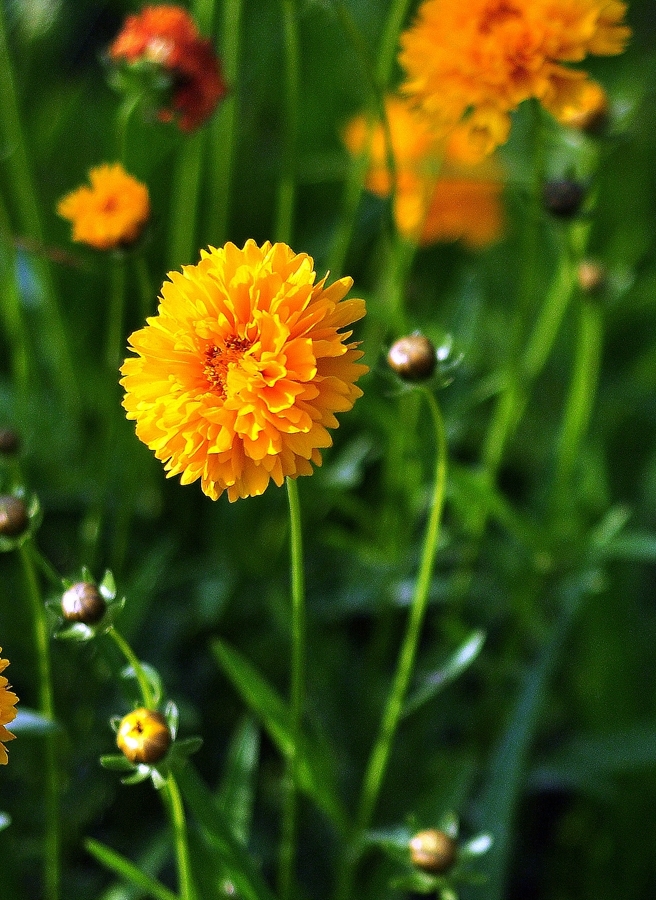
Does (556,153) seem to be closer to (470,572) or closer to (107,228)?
(470,572)

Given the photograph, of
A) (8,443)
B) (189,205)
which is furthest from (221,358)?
(189,205)

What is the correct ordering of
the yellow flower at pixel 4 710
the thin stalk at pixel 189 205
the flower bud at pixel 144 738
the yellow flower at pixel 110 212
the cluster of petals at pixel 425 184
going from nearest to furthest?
the yellow flower at pixel 4 710 → the flower bud at pixel 144 738 → the yellow flower at pixel 110 212 → the thin stalk at pixel 189 205 → the cluster of petals at pixel 425 184

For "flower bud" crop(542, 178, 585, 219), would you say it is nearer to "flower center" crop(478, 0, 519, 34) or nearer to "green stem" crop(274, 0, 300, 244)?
"flower center" crop(478, 0, 519, 34)

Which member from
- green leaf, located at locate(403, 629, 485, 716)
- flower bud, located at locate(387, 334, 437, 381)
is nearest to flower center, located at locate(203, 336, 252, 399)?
flower bud, located at locate(387, 334, 437, 381)

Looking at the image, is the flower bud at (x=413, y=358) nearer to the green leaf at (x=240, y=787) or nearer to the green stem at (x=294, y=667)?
the green stem at (x=294, y=667)

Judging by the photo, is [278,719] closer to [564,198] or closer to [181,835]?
[181,835]

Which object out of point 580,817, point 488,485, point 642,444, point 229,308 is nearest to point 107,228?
point 229,308

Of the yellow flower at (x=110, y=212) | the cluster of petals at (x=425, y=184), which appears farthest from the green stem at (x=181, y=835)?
the cluster of petals at (x=425, y=184)
